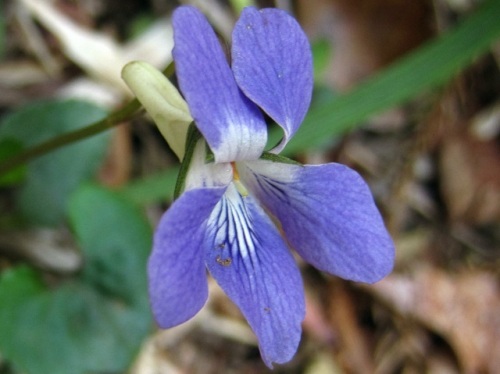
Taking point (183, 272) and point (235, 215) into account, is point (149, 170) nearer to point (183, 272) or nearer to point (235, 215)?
point (235, 215)

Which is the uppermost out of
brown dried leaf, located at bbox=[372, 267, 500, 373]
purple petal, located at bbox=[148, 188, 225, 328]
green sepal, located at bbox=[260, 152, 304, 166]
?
purple petal, located at bbox=[148, 188, 225, 328]

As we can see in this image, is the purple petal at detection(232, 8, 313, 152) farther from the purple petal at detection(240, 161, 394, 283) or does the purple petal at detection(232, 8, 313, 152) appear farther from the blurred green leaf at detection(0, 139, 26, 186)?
the blurred green leaf at detection(0, 139, 26, 186)

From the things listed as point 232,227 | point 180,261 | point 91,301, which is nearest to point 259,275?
point 232,227

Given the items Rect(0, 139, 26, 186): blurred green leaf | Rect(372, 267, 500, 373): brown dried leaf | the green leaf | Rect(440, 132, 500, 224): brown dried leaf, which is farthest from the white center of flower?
Rect(440, 132, 500, 224): brown dried leaf

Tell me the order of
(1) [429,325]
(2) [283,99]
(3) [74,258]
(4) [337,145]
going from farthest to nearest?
(4) [337,145] < (1) [429,325] < (3) [74,258] < (2) [283,99]

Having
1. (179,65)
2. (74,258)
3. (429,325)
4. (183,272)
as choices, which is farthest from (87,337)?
(429,325)

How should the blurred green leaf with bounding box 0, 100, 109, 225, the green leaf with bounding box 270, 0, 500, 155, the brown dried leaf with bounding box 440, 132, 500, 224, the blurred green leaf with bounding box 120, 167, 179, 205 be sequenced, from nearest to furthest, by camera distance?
the blurred green leaf with bounding box 0, 100, 109, 225 → the blurred green leaf with bounding box 120, 167, 179, 205 → the green leaf with bounding box 270, 0, 500, 155 → the brown dried leaf with bounding box 440, 132, 500, 224

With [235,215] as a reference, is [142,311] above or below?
below
